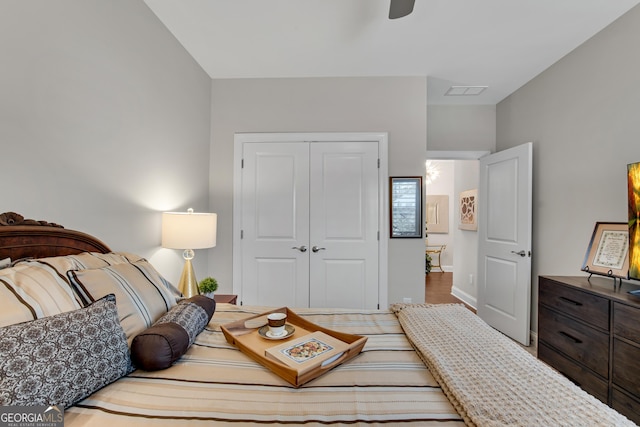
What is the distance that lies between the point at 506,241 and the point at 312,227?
6.88 feet

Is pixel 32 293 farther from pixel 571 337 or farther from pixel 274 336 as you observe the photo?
pixel 571 337

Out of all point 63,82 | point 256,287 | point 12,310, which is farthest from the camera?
point 256,287

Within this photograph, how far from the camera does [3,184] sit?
1177 mm

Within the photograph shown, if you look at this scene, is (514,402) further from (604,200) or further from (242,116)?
(242,116)

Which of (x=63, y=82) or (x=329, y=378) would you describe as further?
(x=63, y=82)

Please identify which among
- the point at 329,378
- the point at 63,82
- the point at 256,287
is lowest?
the point at 256,287

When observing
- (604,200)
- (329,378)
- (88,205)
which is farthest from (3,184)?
(604,200)

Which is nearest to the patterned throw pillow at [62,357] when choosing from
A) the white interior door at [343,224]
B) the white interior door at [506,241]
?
the white interior door at [343,224]

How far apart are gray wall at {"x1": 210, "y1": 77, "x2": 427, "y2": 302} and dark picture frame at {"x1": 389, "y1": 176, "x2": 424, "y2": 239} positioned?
0.25ft

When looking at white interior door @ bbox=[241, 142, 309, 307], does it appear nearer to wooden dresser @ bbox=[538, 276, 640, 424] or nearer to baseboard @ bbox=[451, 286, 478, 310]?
wooden dresser @ bbox=[538, 276, 640, 424]

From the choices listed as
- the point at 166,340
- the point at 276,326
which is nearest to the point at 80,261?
the point at 166,340

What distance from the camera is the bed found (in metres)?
0.76

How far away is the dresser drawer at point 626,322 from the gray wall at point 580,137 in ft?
2.70

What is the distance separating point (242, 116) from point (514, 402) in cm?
310
